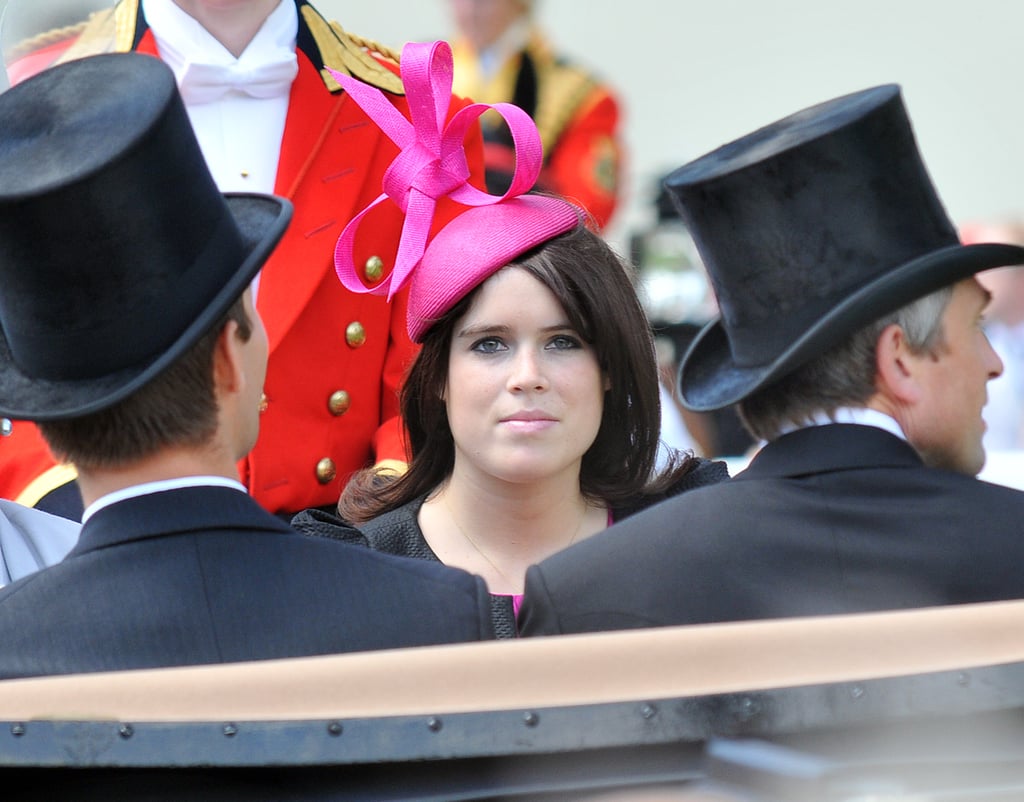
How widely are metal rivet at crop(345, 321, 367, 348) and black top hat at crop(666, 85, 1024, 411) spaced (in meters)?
0.98

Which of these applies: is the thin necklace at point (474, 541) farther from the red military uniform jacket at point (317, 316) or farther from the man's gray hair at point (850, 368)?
the man's gray hair at point (850, 368)

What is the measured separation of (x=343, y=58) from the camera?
3.18 metres

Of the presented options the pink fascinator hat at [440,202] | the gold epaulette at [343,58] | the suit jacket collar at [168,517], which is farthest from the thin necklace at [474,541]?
the suit jacket collar at [168,517]

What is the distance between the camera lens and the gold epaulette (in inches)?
124

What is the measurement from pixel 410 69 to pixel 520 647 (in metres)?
1.37

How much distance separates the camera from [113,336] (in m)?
1.96

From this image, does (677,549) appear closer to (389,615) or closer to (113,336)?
(389,615)

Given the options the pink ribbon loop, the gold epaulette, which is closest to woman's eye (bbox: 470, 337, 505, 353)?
the pink ribbon loop

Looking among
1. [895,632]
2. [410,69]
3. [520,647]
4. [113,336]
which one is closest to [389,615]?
[520,647]

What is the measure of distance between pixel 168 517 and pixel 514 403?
86 cm

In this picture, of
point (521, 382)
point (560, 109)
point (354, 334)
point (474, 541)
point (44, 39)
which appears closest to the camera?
point (521, 382)

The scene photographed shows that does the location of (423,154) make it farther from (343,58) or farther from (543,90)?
(543,90)

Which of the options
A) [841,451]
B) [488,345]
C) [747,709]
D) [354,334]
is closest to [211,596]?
[747,709]

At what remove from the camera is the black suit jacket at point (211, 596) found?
1878 millimetres
